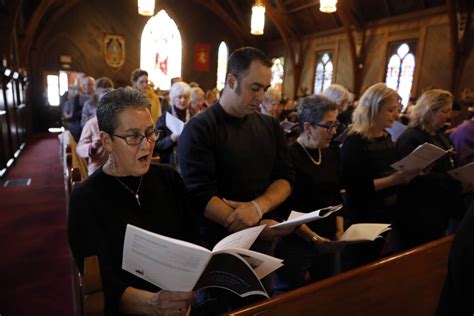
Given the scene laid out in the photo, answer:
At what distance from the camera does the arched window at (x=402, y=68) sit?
373 inches

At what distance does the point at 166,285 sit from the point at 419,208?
2128 millimetres

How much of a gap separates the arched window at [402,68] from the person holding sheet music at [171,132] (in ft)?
23.9

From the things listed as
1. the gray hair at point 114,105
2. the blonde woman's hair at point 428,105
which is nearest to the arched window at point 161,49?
the blonde woman's hair at point 428,105

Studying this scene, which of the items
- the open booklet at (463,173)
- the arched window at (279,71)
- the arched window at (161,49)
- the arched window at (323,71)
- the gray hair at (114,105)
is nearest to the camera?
the gray hair at (114,105)

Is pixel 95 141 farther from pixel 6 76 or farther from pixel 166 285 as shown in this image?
pixel 6 76

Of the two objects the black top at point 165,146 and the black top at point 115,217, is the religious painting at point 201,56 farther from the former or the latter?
the black top at point 115,217

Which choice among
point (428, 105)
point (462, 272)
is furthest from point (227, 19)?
point (462, 272)

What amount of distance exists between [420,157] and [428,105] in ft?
1.70

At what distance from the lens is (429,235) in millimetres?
2604

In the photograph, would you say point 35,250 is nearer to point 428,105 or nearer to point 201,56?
point 428,105

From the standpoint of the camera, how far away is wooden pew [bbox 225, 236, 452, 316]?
1232 mm

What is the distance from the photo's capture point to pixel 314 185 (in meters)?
2.07

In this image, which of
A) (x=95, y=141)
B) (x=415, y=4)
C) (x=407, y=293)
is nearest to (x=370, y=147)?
(x=407, y=293)

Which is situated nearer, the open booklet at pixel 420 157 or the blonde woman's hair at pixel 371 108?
the open booklet at pixel 420 157
